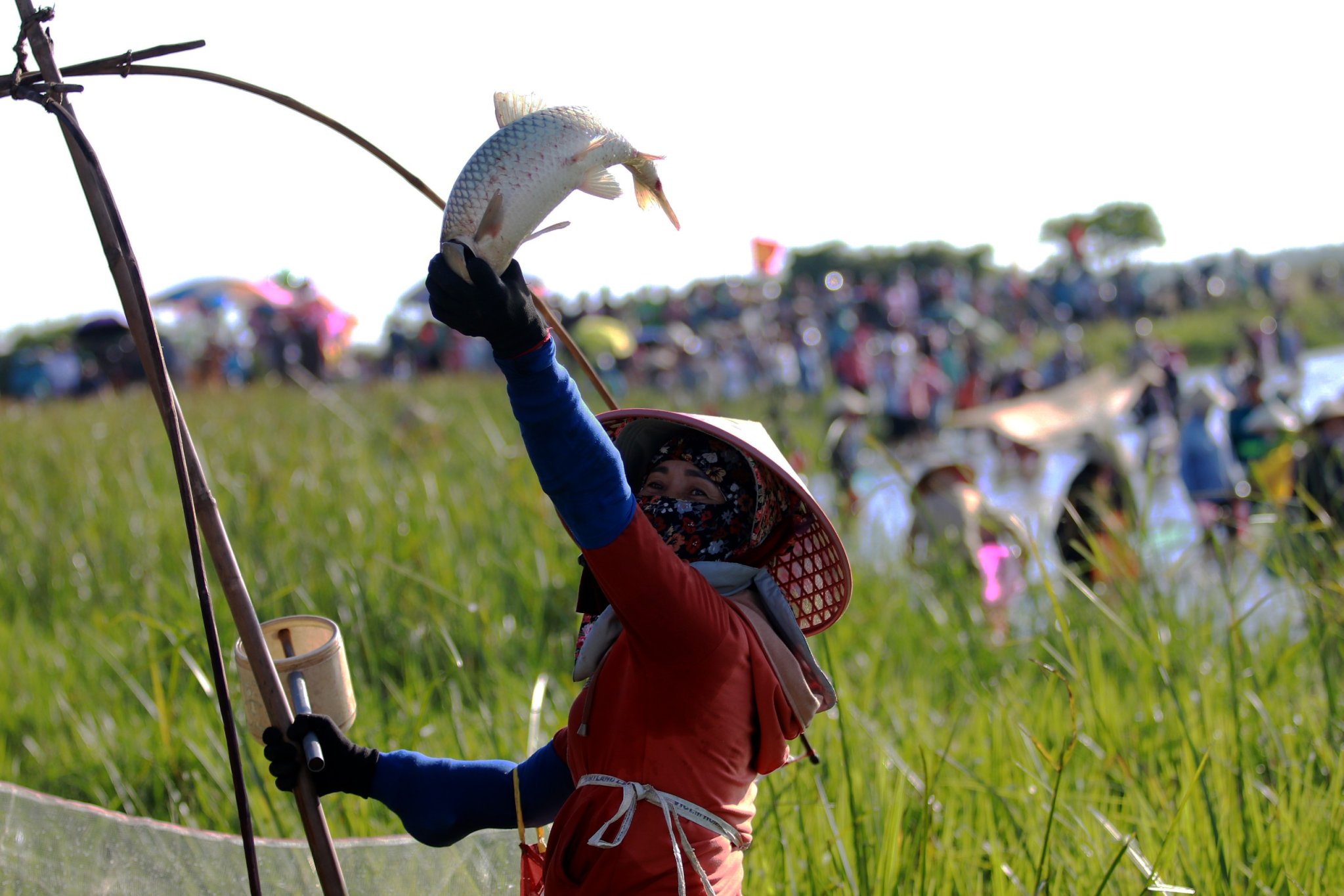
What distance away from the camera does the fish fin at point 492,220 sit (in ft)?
3.26

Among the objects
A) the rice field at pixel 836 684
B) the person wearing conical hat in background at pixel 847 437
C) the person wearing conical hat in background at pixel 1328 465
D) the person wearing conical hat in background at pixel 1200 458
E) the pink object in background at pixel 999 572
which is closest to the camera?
the rice field at pixel 836 684

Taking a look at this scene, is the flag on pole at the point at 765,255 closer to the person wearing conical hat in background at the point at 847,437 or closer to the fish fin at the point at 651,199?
the person wearing conical hat in background at the point at 847,437

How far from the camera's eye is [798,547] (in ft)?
4.95

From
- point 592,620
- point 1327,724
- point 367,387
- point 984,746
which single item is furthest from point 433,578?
point 367,387

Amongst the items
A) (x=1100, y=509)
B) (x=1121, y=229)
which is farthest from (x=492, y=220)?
(x=1121, y=229)

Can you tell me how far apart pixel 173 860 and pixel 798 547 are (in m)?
1.12

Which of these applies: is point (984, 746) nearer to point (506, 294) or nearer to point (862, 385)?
point (506, 294)

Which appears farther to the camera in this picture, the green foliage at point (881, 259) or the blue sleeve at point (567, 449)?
the green foliage at point (881, 259)

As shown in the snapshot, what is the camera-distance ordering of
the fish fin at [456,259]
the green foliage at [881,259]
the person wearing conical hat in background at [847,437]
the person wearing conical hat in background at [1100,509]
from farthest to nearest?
the green foliage at [881,259] < the person wearing conical hat in background at [847,437] < the person wearing conical hat in background at [1100,509] < the fish fin at [456,259]

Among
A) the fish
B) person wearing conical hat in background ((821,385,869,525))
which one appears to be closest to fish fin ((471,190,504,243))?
the fish

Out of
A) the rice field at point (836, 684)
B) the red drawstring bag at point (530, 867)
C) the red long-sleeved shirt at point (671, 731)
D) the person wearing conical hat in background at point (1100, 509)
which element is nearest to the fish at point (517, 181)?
the red long-sleeved shirt at point (671, 731)

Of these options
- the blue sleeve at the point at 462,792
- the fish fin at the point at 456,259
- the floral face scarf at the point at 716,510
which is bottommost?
the blue sleeve at the point at 462,792

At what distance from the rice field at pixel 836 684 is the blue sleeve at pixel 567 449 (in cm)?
79

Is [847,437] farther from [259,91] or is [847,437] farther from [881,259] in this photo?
[881,259]
